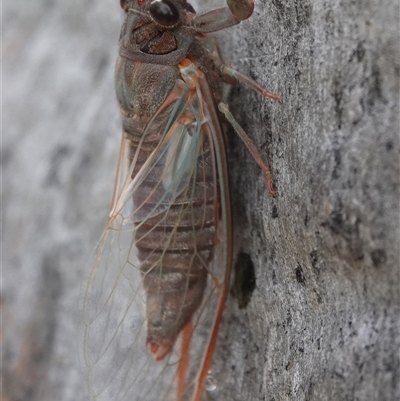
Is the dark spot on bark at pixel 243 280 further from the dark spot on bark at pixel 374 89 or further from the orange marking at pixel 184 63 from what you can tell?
the dark spot on bark at pixel 374 89

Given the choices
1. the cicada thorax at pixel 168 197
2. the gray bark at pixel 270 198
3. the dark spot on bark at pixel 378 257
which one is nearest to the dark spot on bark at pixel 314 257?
the gray bark at pixel 270 198

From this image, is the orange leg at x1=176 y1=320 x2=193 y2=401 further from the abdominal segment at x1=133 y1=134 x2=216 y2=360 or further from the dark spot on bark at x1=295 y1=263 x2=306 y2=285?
the dark spot on bark at x1=295 y1=263 x2=306 y2=285

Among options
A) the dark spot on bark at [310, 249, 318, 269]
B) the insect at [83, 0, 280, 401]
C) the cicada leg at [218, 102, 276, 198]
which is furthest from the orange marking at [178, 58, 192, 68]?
the dark spot on bark at [310, 249, 318, 269]

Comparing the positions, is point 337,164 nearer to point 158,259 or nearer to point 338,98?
point 338,98

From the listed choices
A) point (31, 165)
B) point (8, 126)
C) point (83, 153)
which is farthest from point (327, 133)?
point (8, 126)

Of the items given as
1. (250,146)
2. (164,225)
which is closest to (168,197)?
(164,225)

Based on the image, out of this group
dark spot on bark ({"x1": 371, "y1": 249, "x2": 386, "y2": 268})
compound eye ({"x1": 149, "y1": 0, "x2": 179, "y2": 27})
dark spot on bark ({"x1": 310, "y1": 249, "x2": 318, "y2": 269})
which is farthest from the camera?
compound eye ({"x1": 149, "y1": 0, "x2": 179, "y2": 27})

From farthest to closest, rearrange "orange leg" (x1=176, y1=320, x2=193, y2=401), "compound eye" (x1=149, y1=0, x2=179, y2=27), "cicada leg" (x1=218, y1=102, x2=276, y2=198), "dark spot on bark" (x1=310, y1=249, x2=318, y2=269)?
"orange leg" (x1=176, y1=320, x2=193, y2=401), "compound eye" (x1=149, y1=0, x2=179, y2=27), "cicada leg" (x1=218, y1=102, x2=276, y2=198), "dark spot on bark" (x1=310, y1=249, x2=318, y2=269)
